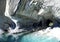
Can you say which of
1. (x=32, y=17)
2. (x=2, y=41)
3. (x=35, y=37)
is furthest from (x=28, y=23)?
(x=2, y=41)

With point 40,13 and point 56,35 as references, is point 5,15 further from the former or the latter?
point 56,35

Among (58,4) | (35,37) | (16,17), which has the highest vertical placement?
(58,4)

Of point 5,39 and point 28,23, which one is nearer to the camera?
point 5,39

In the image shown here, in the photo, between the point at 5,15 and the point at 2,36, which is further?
the point at 5,15

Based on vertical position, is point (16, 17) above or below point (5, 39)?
above

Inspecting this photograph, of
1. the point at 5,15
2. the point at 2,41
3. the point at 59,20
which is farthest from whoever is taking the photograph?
the point at 5,15

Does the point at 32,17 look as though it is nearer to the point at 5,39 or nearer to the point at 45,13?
the point at 45,13

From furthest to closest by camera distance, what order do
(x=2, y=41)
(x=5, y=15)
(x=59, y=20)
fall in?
(x=5, y=15) → (x=59, y=20) → (x=2, y=41)

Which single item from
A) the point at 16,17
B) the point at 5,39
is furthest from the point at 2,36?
the point at 16,17

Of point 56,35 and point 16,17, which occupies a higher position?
point 16,17
